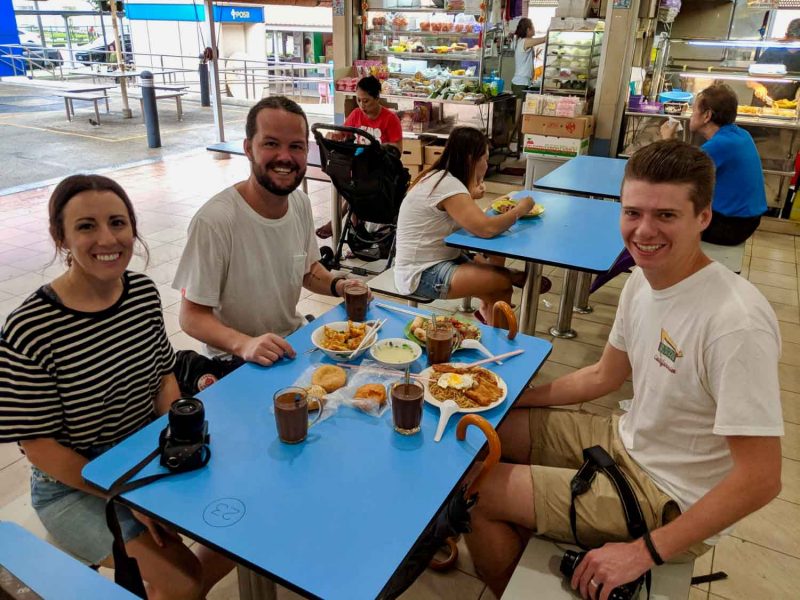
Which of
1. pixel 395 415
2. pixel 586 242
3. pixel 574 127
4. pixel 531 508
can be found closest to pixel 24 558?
pixel 395 415

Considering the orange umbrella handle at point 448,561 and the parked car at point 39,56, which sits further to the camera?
the parked car at point 39,56

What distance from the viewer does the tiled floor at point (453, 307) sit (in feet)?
6.72

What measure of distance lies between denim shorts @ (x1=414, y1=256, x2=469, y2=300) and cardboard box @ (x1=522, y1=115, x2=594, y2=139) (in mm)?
3592

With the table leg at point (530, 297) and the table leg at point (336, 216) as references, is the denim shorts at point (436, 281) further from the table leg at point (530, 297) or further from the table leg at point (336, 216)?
the table leg at point (336, 216)

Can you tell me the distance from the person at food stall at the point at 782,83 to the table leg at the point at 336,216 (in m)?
4.44

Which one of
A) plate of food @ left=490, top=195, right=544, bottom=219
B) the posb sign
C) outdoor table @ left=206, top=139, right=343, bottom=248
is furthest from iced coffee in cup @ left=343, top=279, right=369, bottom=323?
the posb sign

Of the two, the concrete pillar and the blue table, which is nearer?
the blue table

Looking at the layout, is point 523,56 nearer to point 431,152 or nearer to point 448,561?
point 431,152

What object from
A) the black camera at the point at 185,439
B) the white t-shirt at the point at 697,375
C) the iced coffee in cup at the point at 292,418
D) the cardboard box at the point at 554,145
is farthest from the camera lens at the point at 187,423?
the cardboard box at the point at 554,145

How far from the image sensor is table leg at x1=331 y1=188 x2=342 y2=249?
15.9 ft

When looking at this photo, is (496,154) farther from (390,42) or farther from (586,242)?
(586,242)

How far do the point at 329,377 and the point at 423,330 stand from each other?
382 mm

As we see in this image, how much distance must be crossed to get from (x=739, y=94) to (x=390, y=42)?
4.06 m

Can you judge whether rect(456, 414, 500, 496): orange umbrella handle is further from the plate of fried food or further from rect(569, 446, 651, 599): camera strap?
the plate of fried food
